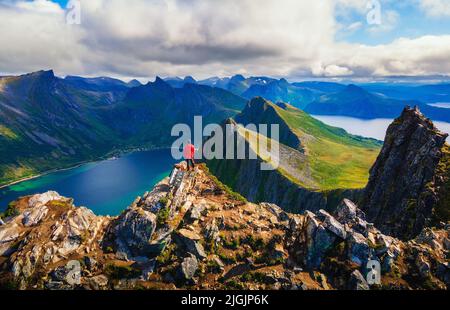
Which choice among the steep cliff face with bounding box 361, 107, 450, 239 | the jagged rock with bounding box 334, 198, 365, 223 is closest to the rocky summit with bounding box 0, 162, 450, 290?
the jagged rock with bounding box 334, 198, 365, 223

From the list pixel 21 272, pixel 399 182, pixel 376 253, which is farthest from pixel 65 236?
pixel 399 182

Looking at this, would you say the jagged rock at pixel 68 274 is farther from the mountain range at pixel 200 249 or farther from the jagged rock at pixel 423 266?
the jagged rock at pixel 423 266

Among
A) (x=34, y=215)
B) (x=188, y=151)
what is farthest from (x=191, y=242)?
(x=34, y=215)

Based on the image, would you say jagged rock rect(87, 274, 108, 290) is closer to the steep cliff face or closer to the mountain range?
the mountain range

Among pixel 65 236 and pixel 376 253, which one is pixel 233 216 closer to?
pixel 376 253

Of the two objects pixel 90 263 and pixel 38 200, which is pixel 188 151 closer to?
pixel 90 263

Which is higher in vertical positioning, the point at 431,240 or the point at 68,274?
the point at 431,240
